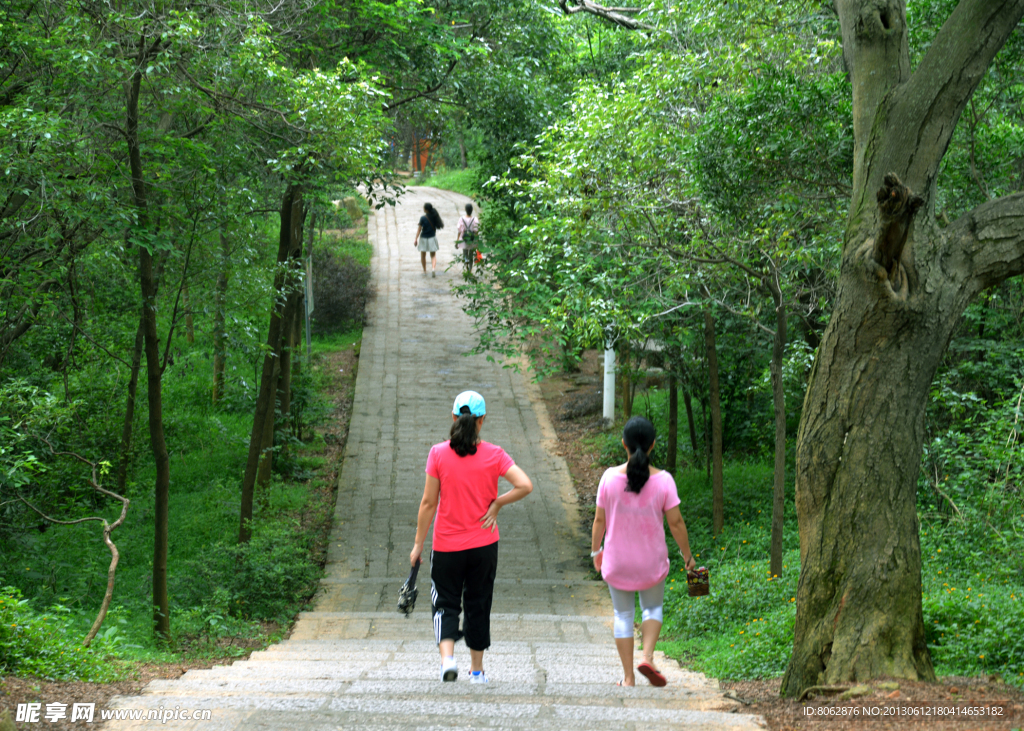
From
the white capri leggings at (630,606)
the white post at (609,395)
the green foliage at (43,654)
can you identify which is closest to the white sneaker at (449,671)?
the white capri leggings at (630,606)

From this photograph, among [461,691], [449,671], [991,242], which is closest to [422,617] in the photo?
[449,671]

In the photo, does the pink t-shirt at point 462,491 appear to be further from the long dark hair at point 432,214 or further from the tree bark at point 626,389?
the long dark hair at point 432,214

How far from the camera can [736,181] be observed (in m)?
6.91

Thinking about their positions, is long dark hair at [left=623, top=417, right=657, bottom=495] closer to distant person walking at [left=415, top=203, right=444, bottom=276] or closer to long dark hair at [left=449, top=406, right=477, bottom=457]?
long dark hair at [left=449, top=406, right=477, bottom=457]

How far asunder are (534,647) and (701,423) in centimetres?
766

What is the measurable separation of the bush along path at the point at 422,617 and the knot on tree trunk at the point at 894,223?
2.50m

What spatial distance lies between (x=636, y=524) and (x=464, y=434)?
3.48 ft

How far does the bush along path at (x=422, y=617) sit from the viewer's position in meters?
3.96

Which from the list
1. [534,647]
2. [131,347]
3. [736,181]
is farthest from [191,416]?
[736,181]

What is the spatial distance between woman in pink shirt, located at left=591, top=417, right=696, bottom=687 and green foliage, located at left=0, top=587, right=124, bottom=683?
10.2 feet

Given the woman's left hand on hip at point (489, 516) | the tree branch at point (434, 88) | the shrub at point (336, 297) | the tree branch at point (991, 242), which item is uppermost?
the tree branch at point (434, 88)

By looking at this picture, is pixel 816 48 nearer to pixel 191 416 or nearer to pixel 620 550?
pixel 620 550

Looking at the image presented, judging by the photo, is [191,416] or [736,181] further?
[191,416]

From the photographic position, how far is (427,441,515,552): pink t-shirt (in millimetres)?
4691
